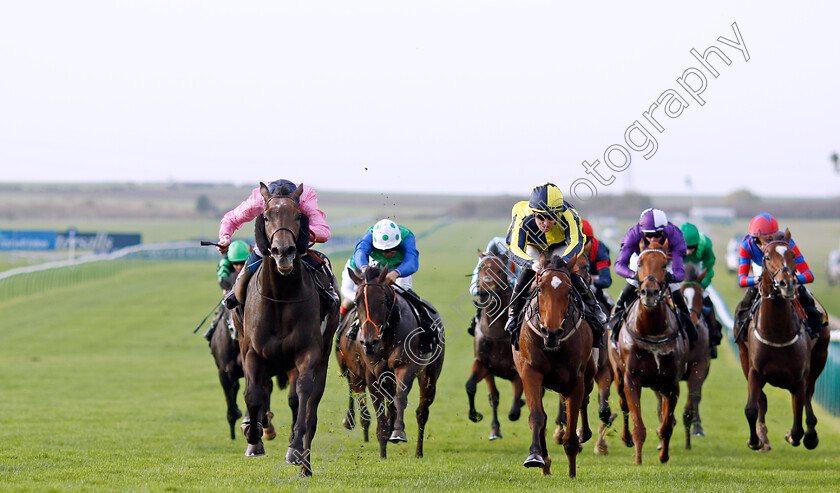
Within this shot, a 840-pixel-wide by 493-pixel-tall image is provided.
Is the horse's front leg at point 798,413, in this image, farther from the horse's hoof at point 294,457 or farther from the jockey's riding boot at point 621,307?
the horse's hoof at point 294,457

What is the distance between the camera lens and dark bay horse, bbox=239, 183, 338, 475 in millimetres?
8547

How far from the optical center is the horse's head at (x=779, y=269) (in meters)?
10.2

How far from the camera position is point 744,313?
11.9m

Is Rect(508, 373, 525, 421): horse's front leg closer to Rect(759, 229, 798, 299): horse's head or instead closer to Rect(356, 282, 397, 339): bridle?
Rect(356, 282, 397, 339): bridle

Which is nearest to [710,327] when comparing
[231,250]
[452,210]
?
[231,250]

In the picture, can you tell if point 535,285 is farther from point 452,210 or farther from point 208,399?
point 452,210

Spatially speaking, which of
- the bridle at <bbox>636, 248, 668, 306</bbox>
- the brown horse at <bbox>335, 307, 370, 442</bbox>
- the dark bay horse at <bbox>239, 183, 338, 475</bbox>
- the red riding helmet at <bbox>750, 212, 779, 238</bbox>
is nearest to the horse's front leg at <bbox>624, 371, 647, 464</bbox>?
the bridle at <bbox>636, 248, 668, 306</bbox>

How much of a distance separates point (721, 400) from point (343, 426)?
9.45 m

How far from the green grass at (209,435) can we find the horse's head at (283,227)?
1683mm

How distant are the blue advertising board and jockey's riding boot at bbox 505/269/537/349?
41.5 meters

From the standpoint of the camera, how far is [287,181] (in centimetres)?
880

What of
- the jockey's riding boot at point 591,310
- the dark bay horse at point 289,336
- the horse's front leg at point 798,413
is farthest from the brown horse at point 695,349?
the dark bay horse at point 289,336

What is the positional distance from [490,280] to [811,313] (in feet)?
11.4

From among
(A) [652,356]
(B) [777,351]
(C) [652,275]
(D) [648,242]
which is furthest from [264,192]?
(B) [777,351]
